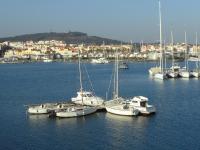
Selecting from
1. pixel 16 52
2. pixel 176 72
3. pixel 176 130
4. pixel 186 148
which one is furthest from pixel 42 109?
pixel 16 52

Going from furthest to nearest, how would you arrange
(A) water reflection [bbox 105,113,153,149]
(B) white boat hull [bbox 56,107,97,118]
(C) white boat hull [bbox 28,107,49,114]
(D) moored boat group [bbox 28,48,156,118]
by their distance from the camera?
(C) white boat hull [bbox 28,107,49,114] → (D) moored boat group [bbox 28,48,156,118] → (B) white boat hull [bbox 56,107,97,118] → (A) water reflection [bbox 105,113,153,149]

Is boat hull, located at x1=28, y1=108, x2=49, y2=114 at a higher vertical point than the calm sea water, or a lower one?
higher

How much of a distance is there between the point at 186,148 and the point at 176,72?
29.7 meters

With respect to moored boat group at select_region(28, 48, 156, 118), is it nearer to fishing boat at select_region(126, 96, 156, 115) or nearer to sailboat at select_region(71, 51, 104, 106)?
fishing boat at select_region(126, 96, 156, 115)

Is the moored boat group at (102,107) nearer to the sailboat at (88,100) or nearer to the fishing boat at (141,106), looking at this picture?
the fishing boat at (141,106)

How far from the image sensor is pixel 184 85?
3984 centimetres

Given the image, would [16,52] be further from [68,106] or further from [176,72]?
[68,106]

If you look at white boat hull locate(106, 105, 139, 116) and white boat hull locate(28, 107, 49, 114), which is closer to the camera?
white boat hull locate(106, 105, 139, 116)

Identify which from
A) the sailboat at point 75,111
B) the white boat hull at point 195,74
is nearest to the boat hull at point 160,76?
the white boat hull at point 195,74

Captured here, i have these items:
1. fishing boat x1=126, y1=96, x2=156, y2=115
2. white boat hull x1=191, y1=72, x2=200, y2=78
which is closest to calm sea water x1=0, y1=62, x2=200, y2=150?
fishing boat x1=126, y1=96, x2=156, y2=115

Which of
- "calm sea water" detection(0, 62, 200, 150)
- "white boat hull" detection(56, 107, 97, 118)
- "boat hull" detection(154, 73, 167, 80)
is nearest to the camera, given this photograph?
"calm sea water" detection(0, 62, 200, 150)

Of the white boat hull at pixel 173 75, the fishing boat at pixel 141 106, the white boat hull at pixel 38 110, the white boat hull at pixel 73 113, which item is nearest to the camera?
the white boat hull at pixel 73 113

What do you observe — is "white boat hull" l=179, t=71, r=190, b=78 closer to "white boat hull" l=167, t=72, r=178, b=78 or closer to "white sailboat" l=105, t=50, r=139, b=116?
"white boat hull" l=167, t=72, r=178, b=78

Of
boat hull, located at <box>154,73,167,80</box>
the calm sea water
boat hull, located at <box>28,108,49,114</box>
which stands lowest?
the calm sea water
